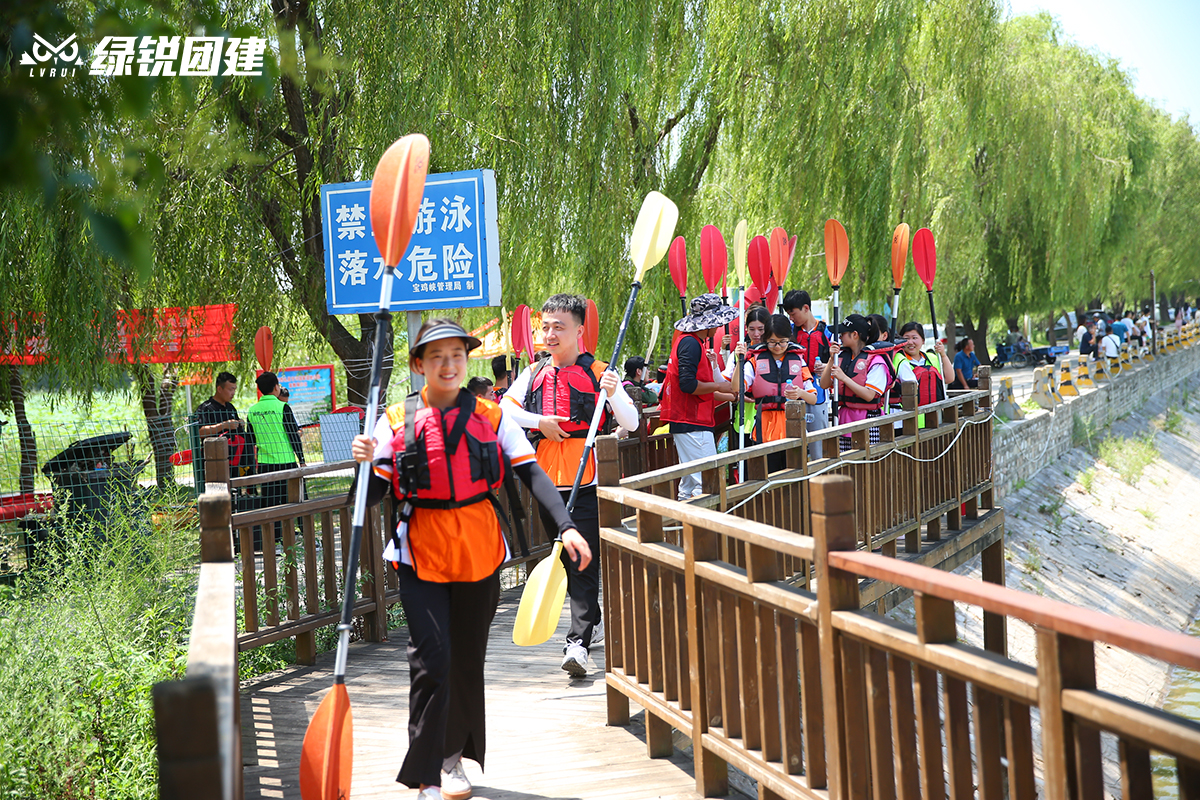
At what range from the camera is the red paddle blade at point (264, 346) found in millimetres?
8992

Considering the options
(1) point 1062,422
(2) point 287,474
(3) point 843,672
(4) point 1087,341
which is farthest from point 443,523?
(4) point 1087,341

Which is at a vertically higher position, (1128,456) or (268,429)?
(268,429)

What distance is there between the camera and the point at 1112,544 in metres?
16.3

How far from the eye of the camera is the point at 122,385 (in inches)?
316

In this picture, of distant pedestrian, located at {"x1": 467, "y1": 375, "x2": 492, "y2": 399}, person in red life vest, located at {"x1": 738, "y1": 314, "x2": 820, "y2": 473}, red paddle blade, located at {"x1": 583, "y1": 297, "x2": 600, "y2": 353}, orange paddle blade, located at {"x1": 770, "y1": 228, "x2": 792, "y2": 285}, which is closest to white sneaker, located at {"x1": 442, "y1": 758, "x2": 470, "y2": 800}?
person in red life vest, located at {"x1": 738, "y1": 314, "x2": 820, "y2": 473}

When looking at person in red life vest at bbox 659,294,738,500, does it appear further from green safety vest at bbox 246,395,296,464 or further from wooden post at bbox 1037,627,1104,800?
wooden post at bbox 1037,627,1104,800

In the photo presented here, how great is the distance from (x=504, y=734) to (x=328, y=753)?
1.37 metres

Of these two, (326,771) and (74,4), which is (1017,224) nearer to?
(74,4)

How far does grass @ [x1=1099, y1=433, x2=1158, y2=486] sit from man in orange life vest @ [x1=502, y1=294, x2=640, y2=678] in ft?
57.5

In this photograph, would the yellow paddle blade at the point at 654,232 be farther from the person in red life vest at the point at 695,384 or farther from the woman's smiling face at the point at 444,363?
the woman's smiling face at the point at 444,363

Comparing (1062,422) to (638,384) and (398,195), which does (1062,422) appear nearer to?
(638,384)

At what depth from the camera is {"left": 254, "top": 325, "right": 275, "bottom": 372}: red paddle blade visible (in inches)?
354

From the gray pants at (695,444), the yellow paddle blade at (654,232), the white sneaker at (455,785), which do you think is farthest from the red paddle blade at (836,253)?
the white sneaker at (455,785)

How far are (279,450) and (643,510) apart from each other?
6008 millimetres
